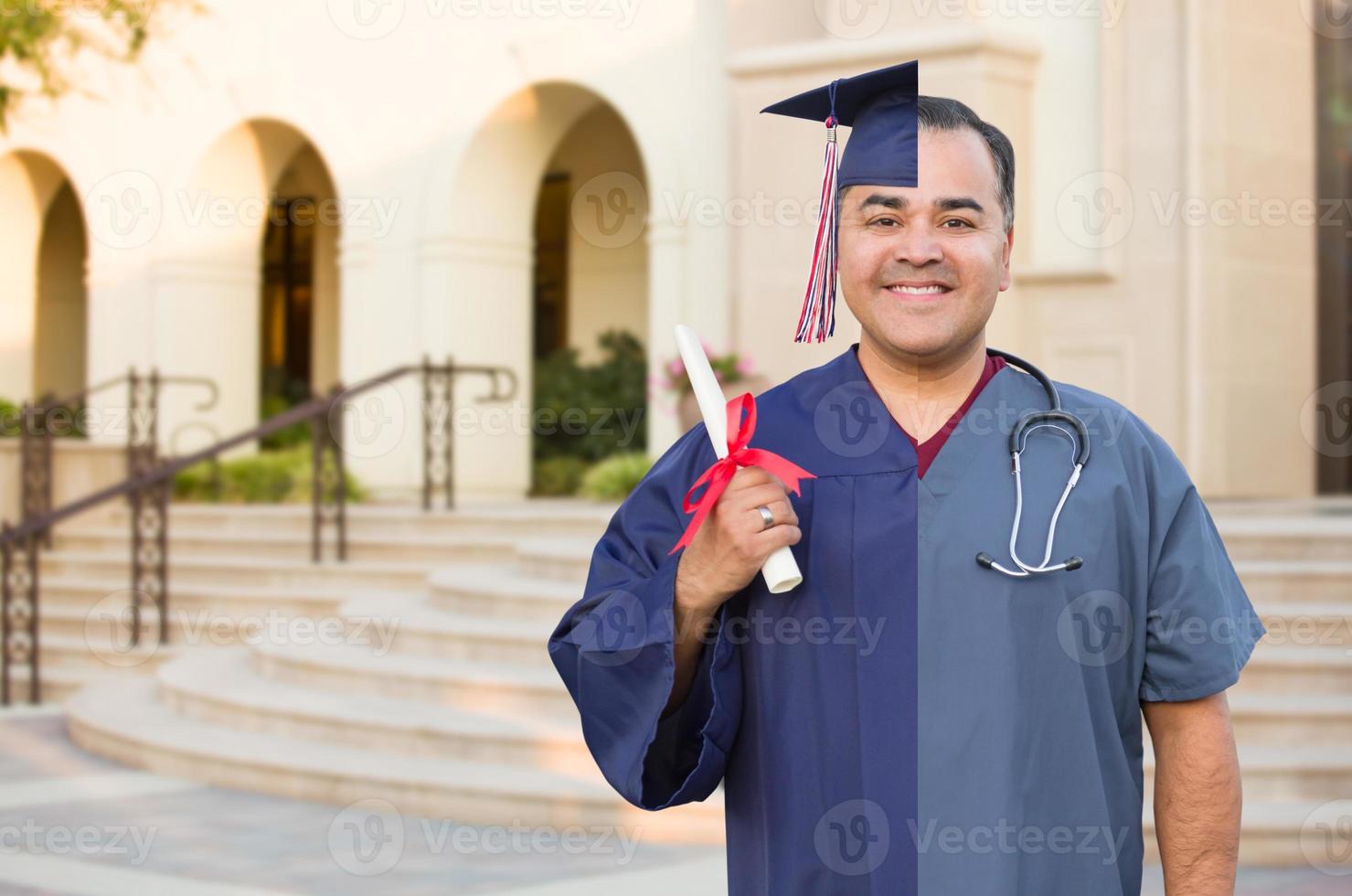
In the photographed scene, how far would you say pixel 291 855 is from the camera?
6.71 metres

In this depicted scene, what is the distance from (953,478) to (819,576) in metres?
0.25

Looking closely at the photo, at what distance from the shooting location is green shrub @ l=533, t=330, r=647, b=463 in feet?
50.4

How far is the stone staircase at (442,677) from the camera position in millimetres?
6965

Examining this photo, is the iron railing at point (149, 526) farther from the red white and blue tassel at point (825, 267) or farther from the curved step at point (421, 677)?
the red white and blue tassel at point (825, 267)

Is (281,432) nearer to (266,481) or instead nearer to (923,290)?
(266,481)

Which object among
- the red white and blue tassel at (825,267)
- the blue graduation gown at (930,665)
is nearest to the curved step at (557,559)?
the red white and blue tassel at (825,267)

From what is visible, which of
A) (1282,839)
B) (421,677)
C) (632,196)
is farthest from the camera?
(632,196)

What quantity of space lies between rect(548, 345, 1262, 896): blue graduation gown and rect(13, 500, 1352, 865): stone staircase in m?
4.08

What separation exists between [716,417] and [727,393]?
9046mm

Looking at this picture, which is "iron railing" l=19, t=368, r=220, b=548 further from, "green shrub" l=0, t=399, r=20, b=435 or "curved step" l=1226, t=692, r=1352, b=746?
"curved step" l=1226, t=692, r=1352, b=746

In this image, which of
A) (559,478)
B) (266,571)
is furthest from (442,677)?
(559,478)

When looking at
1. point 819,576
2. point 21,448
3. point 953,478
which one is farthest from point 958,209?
point 21,448

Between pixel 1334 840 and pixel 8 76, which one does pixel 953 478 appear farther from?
pixel 8 76

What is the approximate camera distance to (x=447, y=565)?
1151 cm
